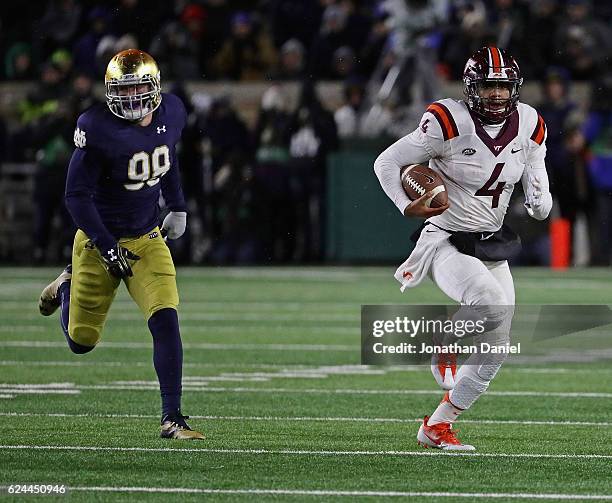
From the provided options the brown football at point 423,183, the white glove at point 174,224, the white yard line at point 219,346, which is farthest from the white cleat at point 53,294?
the white yard line at point 219,346

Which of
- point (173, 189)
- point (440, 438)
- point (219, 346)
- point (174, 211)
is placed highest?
point (173, 189)

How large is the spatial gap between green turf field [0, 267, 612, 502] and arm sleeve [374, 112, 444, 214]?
3.43 ft

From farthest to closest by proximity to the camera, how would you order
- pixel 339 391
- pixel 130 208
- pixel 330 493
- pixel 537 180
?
1. pixel 339 391
2. pixel 130 208
3. pixel 537 180
4. pixel 330 493

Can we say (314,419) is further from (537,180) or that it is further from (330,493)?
(330,493)

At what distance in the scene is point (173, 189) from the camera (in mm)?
7523

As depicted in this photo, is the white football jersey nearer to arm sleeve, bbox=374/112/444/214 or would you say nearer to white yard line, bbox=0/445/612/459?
arm sleeve, bbox=374/112/444/214

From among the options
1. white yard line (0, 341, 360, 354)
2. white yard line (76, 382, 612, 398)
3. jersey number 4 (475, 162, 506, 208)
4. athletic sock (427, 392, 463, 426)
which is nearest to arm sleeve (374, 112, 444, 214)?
jersey number 4 (475, 162, 506, 208)

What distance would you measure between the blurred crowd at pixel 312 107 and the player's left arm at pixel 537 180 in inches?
382

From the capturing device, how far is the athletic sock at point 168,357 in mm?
6875

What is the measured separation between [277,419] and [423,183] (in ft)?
4.66

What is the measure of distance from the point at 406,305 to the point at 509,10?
20.4ft

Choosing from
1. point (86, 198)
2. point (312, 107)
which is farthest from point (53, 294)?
point (312, 107)

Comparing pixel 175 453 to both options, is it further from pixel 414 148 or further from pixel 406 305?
pixel 406 305

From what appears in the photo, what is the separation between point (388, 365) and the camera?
10.2 m
